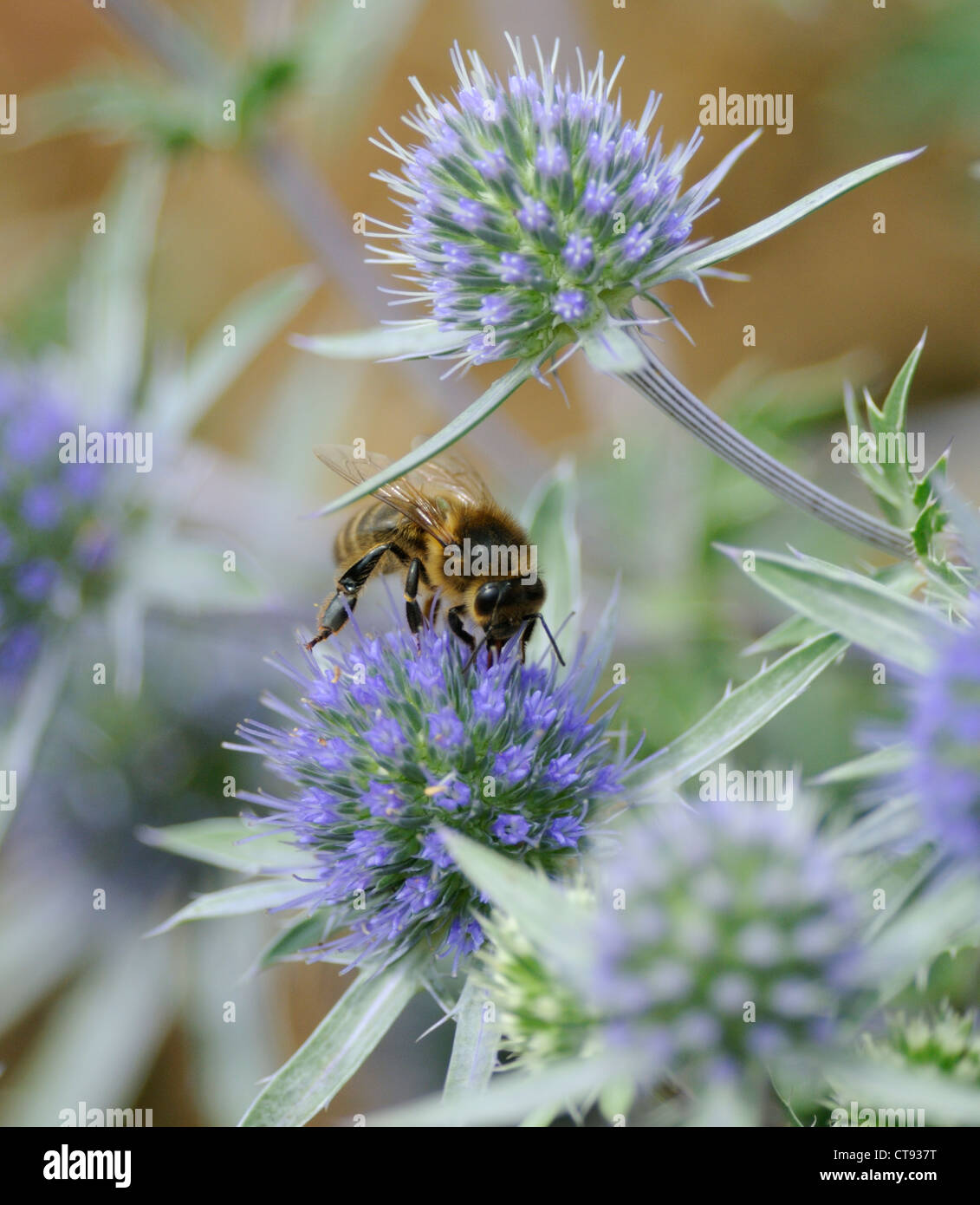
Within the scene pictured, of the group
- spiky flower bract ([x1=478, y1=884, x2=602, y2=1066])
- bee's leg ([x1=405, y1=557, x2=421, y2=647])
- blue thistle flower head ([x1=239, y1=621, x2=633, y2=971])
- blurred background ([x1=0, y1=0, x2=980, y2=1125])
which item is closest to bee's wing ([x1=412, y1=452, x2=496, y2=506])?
bee's leg ([x1=405, y1=557, x2=421, y2=647])

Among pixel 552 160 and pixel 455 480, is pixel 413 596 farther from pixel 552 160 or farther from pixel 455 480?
pixel 552 160

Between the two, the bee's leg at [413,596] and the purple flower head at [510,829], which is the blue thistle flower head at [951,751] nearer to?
Answer: the purple flower head at [510,829]

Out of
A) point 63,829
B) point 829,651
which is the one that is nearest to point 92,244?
→ point 63,829

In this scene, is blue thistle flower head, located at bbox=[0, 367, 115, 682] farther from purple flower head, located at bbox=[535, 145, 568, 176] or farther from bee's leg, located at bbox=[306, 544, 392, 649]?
purple flower head, located at bbox=[535, 145, 568, 176]

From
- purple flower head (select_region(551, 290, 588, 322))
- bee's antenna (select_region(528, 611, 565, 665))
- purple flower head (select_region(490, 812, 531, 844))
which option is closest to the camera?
purple flower head (select_region(551, 290, 588, 322))

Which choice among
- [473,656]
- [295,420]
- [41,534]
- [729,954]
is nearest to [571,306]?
[473,656]
